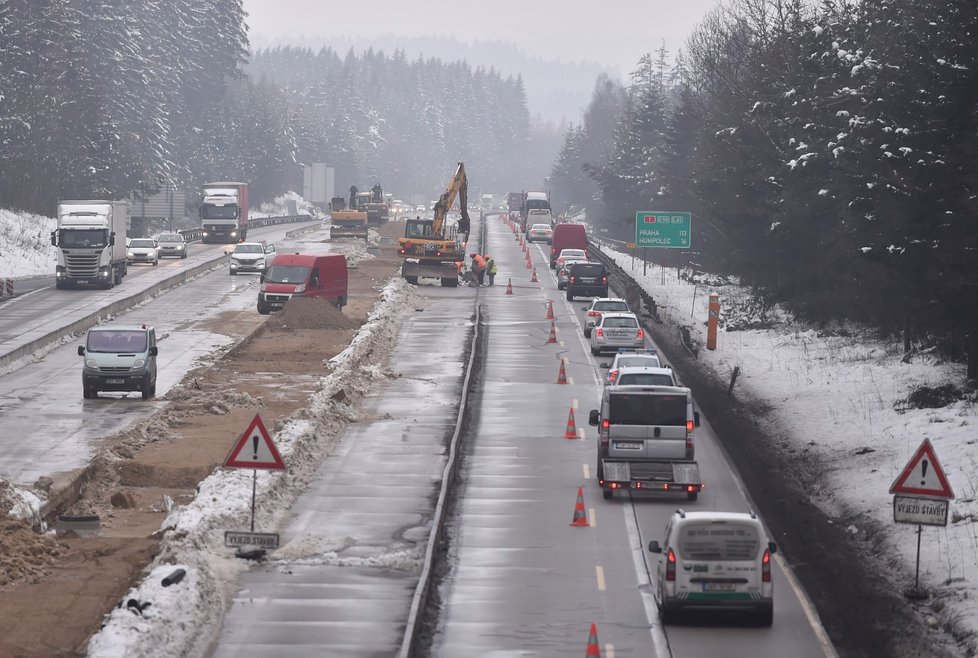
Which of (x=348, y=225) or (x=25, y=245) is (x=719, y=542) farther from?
(x=348, y=225)

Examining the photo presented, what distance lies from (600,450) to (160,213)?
97.6m

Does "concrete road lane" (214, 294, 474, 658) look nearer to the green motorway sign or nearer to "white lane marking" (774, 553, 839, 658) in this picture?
"white lane marking" (774, 553, 839, 658)

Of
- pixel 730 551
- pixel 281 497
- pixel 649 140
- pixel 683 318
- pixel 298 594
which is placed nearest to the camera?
pixel 730 551

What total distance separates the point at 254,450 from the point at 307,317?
117 ft

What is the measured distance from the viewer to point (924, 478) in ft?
71.3

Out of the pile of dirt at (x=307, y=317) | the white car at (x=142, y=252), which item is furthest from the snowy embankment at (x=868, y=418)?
the white car at (x=142, y=252)

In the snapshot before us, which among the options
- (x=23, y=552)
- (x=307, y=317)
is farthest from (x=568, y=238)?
(x=23, y=552)

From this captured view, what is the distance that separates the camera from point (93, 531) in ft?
82.8

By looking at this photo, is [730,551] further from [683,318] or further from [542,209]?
[542,209]

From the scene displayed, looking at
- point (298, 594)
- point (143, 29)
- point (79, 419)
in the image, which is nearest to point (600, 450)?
point (298, 594)

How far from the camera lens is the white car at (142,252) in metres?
84.4

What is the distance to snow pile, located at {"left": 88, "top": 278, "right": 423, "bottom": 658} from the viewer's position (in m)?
17.6

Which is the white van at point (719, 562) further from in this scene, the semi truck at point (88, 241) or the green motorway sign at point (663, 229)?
the green motorway sign at point (663, 229)

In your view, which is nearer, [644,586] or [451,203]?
[644,586]
